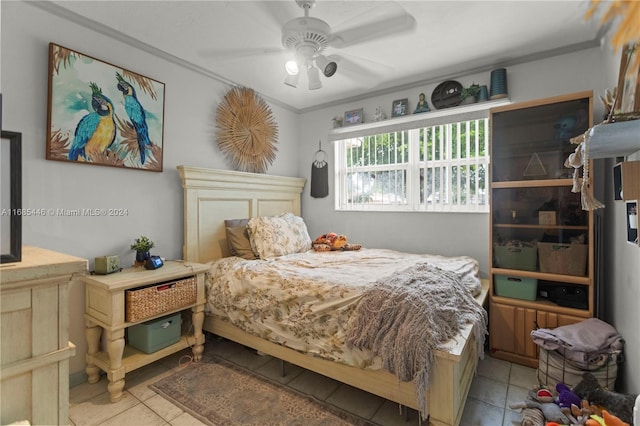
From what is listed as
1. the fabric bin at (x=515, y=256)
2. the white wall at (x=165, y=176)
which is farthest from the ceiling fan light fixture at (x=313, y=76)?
the fabric bin at (x=515, y=256)

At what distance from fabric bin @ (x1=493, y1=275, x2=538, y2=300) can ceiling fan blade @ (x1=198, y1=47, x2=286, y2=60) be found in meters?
2.56

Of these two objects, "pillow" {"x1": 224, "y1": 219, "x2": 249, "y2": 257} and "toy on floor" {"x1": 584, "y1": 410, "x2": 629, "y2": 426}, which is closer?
"toy on floor" {"x1": 584, "y1": 410, "x2": 629, "y2": 426}

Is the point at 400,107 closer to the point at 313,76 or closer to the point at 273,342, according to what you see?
Result: the point at 313,76

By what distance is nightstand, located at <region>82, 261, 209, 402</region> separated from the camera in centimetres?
185

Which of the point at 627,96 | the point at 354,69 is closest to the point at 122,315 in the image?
the point at 627,96

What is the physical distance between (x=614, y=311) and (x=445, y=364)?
153cm

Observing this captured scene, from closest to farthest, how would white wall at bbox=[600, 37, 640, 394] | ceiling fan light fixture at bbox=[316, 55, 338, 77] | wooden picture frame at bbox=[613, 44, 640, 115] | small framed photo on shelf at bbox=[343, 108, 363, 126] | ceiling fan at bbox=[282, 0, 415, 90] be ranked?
1. wooden picture frame at bbox=[613, 44, 640, 115]
2. white wall at bbox=[600, 37, 640, 394]
3. ceiling fan at bbox=[282, 0, 415, 90]
4. ceiling fan light fixture at bbox=[316, 55, 338, 77]
5. small framed photo on shelf at bbox=[343, 108, 363, 126]

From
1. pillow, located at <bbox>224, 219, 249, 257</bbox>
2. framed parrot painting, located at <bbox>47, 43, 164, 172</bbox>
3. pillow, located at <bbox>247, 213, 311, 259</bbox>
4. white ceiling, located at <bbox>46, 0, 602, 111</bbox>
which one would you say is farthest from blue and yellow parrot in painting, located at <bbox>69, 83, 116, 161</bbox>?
pillow, located at <bbox>247, 213, 311, 259</bbox>

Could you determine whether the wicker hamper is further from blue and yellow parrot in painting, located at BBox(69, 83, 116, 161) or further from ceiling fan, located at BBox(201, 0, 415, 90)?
blue and yellow parrot in painting, located at BBox(69, 83, 116, 161)

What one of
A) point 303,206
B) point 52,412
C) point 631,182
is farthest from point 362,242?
point 52,412

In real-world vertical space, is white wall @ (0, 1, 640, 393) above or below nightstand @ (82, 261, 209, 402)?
above

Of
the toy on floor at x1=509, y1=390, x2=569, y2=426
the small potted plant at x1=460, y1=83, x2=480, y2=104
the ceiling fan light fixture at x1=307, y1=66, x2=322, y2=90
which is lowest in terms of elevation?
the toy on floor at x1=509, y1=390, x2=569, y2=426

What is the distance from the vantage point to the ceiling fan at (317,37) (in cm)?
183

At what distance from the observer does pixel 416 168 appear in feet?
10.6
